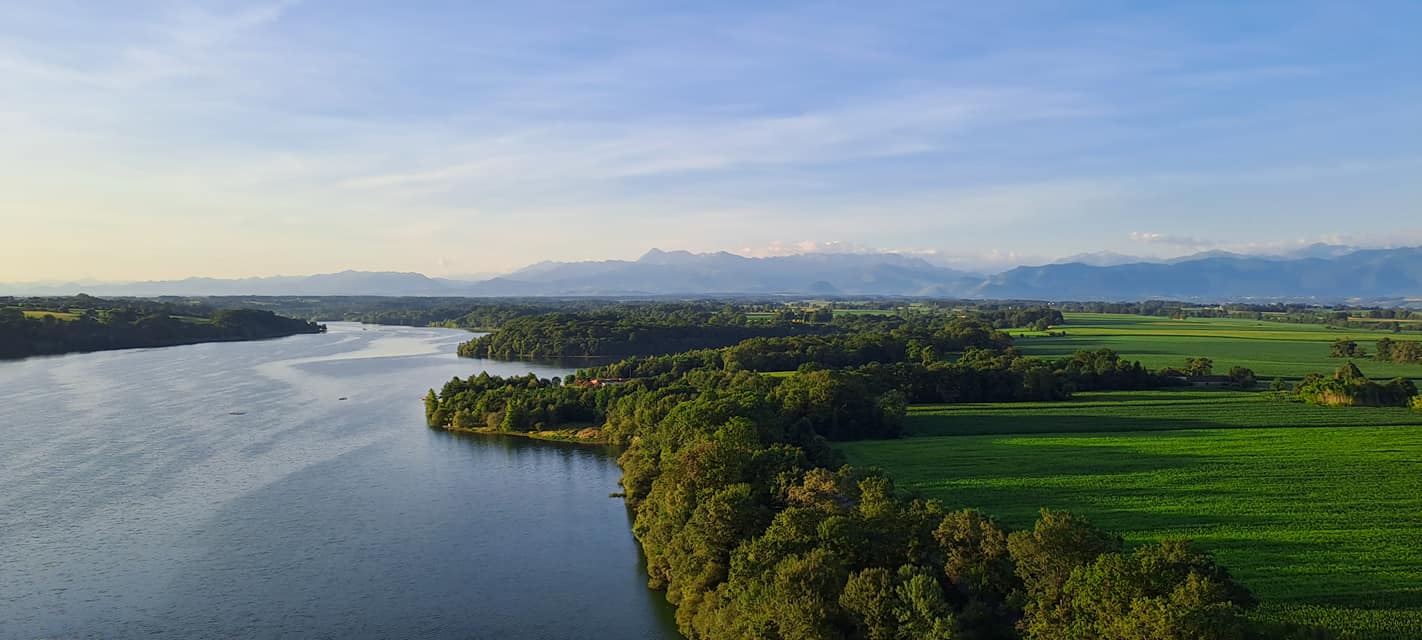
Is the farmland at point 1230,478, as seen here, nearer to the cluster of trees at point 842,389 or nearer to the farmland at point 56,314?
the cluster of trees at point 842,389

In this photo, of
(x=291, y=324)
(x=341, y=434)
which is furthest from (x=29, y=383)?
(x=291, y=324)

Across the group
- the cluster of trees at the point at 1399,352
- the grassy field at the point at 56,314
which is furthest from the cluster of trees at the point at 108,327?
the cluster of trees at the point at 1399,352

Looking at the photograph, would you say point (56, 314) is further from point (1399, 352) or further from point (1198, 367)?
point (1399, 352)

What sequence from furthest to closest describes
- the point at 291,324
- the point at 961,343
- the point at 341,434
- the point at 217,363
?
the point at 291,324 < the point at 217,363 < the point at 961,343 < the point at 341,434

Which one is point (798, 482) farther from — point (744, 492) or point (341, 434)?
point (341, 434)

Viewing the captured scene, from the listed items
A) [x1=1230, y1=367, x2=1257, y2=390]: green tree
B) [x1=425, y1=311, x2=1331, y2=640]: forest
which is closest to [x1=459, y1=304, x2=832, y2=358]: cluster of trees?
[x1=1230, y1=367, x2=1257, y2=390]: green tree

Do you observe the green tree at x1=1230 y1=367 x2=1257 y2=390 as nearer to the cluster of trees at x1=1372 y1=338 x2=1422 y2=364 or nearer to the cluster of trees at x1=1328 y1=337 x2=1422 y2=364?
the cluster of trees at x1=1372 y1=338 x2=1422 y2=364

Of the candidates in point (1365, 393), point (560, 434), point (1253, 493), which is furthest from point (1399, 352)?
point (560, 434)
